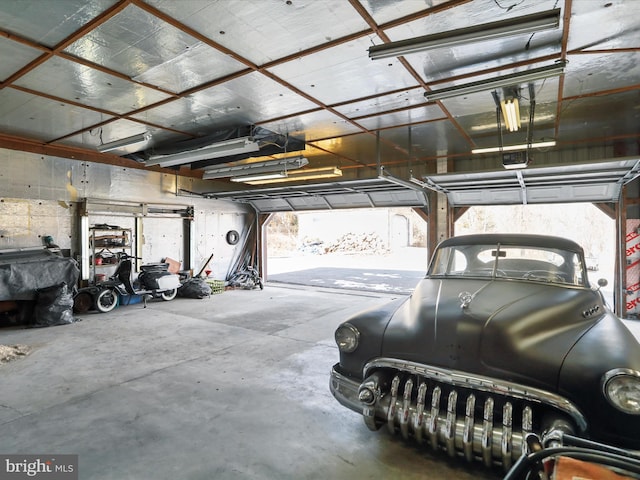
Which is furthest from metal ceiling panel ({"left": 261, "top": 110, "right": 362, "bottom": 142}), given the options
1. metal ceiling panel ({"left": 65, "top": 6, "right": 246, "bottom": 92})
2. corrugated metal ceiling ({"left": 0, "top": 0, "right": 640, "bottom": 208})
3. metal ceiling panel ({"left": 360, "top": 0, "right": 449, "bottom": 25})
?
metal ceiling panel ({"left": 360, "top": 0, "right": 449, "bottom": 25})

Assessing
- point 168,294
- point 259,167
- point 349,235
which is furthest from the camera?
point 349,235

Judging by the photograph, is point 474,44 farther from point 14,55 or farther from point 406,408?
point 14,55

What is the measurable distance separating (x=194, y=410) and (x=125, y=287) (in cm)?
568

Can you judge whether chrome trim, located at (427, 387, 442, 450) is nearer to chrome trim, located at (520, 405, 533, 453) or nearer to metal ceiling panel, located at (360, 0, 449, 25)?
chrome trim, located at (520, 405, 533, 453)

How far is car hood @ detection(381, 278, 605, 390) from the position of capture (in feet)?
6.38

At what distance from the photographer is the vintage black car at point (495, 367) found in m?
1.73

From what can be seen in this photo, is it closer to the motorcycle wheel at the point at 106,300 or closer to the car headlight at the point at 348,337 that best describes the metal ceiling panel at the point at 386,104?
the car headlight at the point at 348,337

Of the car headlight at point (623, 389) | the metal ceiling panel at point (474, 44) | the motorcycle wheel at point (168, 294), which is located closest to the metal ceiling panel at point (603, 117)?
the metal ceiling panel at point (474, 44)

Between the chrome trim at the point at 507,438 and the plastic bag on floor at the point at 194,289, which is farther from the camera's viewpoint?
the plastic bag on floor at the point at 194,289

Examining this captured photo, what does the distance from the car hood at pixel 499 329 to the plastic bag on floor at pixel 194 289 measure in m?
6.82

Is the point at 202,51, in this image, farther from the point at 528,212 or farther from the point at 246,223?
the point at 528,212

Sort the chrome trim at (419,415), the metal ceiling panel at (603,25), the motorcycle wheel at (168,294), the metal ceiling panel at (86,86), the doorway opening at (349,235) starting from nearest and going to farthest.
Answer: the chrome trim at (419,415) < the metal ceiling panel at (603,25) < the metal ceiling panel at (86,86) < the motorcycle wheel at (168,294) < the doorway opening at (349,235)

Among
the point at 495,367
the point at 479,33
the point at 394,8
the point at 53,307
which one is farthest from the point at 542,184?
the point at 53,307

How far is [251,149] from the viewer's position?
17.8 ft
